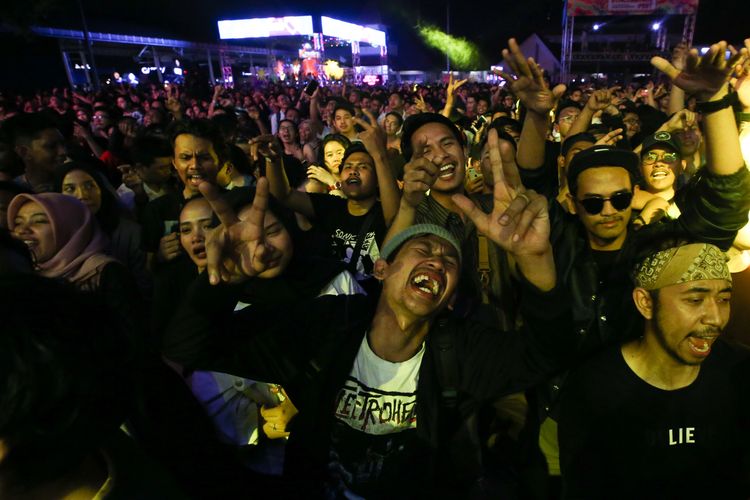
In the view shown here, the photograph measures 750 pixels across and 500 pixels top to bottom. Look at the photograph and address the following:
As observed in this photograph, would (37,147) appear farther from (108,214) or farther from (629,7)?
(629,7)

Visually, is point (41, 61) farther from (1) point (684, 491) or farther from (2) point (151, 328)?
(1) point (684, 491)

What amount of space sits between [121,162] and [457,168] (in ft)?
17.8

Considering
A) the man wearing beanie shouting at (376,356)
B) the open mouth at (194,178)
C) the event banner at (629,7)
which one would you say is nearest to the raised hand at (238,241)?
the man wearing beanie shouting at (376,356)

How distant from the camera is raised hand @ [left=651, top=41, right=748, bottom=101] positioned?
2.33 m

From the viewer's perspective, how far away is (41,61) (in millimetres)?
27359

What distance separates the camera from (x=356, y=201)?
3754 millimetres

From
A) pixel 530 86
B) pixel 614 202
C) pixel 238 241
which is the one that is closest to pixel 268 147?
pixel 238 241

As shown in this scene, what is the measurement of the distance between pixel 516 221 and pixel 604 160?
45.3 inches

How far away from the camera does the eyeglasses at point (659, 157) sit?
11.8 feet

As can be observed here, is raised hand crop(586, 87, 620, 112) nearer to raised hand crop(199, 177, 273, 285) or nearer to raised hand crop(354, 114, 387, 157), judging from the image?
raised hand crop(354, 114, 387, 157)

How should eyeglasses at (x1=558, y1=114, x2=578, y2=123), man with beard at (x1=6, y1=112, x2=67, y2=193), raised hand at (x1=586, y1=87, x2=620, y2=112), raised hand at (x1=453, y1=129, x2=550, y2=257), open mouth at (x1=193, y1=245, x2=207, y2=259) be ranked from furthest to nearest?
eyeglasses at (x1=558, y1=114, x2=578, y2=123) < man with beard at (x1=6, y1=112, x2=67, y2=193) < raised hand at (x1=586, y1=87, x2=620, y2=112) < open mouth at (x1=193, y1=245, x2=207, y2=259) < raised hand at (x1=453, y1=129, x2=550, y2=257)

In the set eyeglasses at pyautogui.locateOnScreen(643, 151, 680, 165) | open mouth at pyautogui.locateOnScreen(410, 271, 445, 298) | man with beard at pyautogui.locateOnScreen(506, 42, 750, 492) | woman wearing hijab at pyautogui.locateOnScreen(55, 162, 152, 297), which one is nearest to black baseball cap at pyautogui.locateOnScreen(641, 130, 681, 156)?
eyeglasses at pyautogui.locateOnScreen(643, 151, 680, 165)

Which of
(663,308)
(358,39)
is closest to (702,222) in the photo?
(663,308)

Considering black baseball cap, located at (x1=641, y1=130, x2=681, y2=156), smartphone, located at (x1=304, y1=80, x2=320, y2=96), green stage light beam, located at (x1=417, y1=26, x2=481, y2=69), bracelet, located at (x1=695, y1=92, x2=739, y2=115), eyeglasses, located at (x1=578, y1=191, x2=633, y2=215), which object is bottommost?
eyeglasses, located at (x1=578, y1=191, x2=633, y2=215)
